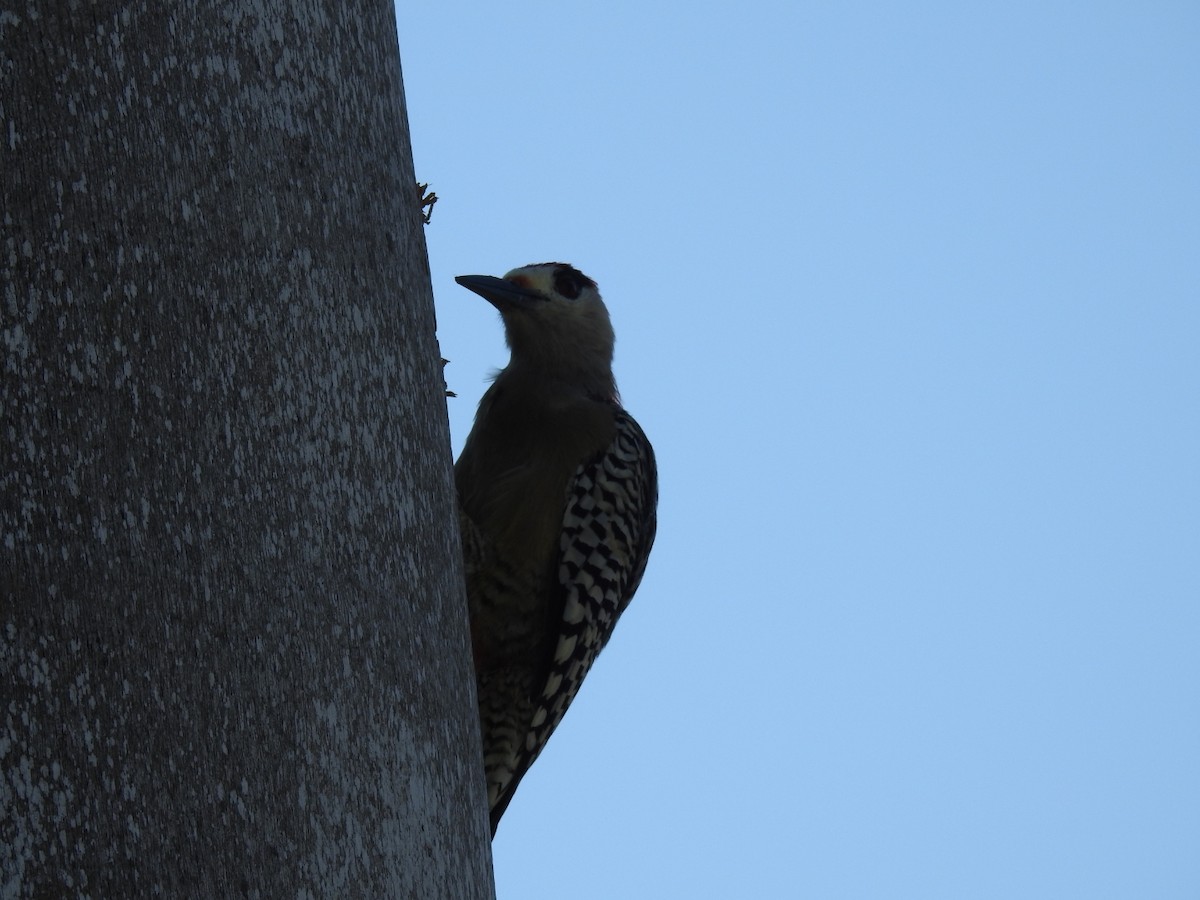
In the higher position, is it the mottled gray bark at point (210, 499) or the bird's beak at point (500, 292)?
the bird's beak at point (500, 292)

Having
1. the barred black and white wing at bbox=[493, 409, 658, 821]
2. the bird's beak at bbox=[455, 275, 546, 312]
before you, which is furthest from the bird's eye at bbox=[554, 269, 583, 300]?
the barred black and white wing at bbox=[493, 409, 658, 821]

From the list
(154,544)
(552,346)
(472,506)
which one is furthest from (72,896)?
(552,346)

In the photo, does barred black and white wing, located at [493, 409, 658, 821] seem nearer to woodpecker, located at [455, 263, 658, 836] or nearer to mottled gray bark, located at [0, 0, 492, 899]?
woodpecker, located at [455, 263, 658, 836]

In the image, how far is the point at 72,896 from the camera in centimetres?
173

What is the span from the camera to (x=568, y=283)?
5.47m

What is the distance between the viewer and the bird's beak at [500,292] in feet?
16.9

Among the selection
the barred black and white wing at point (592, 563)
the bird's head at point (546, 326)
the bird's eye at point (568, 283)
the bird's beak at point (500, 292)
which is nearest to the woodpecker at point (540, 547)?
the barred black and white wing at point (592, 563)

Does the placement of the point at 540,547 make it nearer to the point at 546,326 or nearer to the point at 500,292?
the point at 546,326

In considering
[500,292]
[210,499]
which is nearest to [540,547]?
[500,292]

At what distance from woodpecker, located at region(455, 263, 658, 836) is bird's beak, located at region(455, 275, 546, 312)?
12.3 inches

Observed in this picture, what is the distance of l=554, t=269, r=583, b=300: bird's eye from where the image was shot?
542 cm

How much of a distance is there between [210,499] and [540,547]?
284 cm

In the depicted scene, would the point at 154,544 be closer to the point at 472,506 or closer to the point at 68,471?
the point at 68,471

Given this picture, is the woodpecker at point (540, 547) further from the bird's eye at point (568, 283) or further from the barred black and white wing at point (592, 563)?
the bird's eye at point (568, 283)
